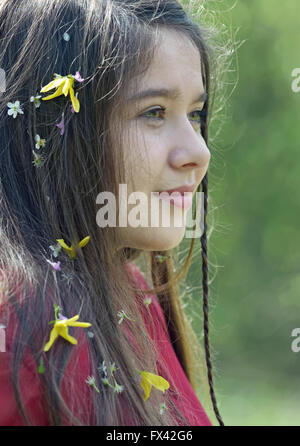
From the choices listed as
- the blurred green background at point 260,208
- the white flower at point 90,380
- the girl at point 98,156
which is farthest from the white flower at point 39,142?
the blurred green background at point 260,208

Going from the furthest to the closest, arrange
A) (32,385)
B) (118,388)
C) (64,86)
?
(64,86) < (118,388) < (32,385)

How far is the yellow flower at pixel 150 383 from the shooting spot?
1.37 metres

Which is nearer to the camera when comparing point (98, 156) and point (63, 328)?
point (63, 328)

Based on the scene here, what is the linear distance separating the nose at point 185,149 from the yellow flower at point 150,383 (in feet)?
1.61

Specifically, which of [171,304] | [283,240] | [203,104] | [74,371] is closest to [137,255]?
[171,304]

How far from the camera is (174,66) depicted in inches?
60.1

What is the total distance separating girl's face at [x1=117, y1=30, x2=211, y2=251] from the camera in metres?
1.48

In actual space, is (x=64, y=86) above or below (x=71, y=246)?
above

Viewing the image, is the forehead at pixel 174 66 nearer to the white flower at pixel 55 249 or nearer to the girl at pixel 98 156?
the girl at pixel 98 156

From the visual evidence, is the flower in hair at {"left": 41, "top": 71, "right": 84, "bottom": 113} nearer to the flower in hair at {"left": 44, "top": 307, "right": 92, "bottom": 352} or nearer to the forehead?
the forehead

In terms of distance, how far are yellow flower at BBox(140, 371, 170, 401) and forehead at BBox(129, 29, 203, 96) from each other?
66cm

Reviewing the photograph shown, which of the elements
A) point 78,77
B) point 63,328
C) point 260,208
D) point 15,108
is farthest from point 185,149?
point 260,208

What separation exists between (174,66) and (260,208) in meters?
3.94

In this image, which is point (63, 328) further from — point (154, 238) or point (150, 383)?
point (154, 238)
